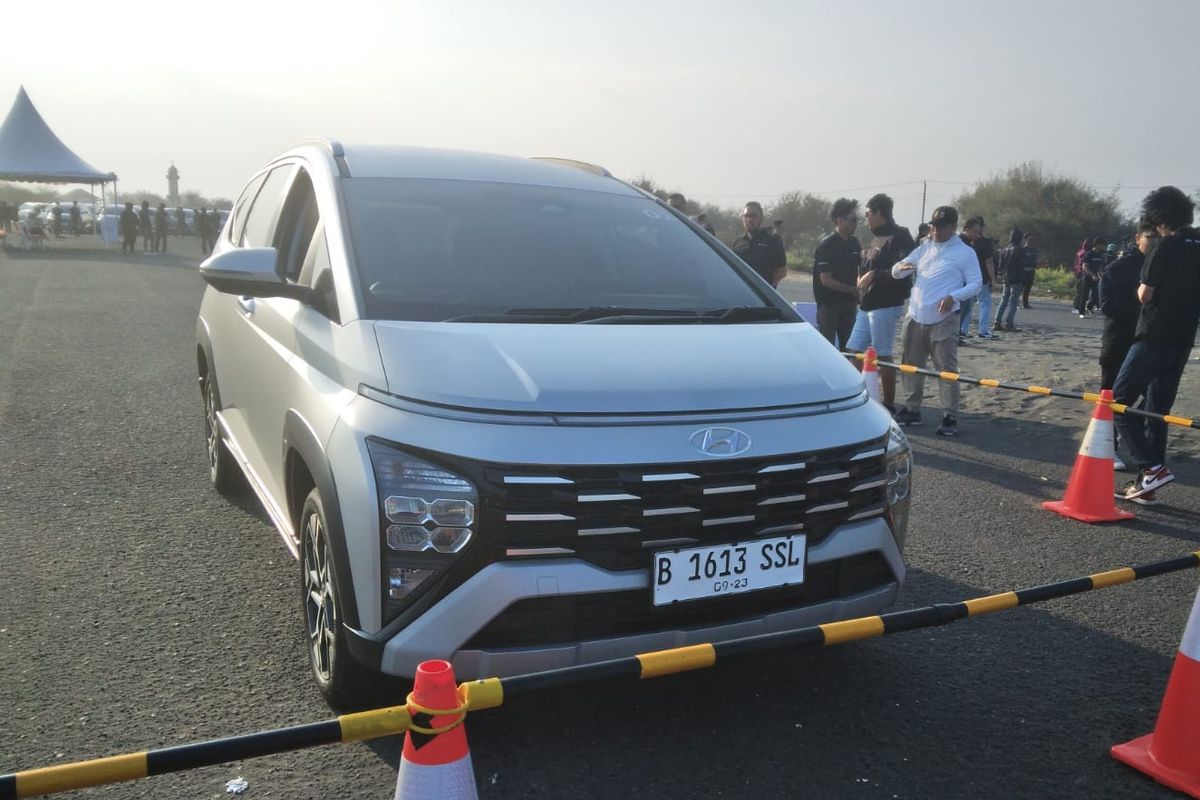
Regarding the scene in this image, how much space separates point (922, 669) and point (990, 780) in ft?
2.49

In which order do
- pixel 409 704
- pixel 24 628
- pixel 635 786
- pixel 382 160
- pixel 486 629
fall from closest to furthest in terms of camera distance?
1. pixel 409 704
2. pixel 486 629
3. pixel 635 786
4. pixel 24 628
5. pixel 382 160

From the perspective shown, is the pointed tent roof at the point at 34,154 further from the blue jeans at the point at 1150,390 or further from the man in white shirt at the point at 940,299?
the blue jeans at the point at 1150,390

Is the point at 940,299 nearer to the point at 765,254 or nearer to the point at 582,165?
the point at 765,254

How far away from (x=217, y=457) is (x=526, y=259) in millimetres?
2771

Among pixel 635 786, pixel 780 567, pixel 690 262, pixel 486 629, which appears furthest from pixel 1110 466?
pixel 486 629

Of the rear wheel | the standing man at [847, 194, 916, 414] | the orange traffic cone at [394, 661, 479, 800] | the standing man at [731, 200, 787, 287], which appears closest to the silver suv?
the orange traffic cone at [394, 661, 479, 800]

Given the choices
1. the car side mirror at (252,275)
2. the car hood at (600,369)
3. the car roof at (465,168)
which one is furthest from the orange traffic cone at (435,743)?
the car roof at (465,168)

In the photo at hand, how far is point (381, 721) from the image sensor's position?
1868 mm

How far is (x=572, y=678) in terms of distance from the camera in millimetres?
2129

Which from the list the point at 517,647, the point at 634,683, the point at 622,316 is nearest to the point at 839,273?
the point at 622,316

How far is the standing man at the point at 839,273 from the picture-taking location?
8.75 m

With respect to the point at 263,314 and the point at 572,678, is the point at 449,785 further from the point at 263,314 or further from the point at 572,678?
the point at 263,314

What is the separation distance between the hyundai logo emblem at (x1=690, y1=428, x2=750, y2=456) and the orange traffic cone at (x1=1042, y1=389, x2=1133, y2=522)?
388 cm

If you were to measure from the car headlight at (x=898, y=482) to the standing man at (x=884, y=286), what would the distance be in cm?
536
